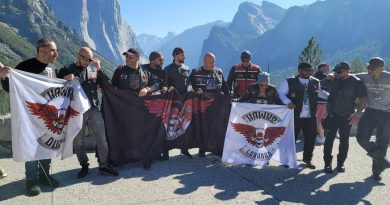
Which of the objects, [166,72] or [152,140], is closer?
[152,140]

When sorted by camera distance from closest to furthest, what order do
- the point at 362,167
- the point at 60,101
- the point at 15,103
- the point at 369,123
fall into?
the point at 15,103, the point at 60,101, the point at 369,123, the point at 362,167

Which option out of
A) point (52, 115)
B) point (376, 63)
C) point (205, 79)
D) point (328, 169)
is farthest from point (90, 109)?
point (376, 63)

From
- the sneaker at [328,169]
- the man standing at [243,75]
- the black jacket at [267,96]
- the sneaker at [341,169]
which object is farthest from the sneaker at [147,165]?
the sneaker at [341,169]

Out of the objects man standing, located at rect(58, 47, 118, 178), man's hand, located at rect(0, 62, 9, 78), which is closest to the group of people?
man standing, located at rect(58, 47, 118, 178)

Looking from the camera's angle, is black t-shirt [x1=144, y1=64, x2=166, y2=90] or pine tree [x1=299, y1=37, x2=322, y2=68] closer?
black t-shirt [x1=144, y1=64, x2=166, y2=90]

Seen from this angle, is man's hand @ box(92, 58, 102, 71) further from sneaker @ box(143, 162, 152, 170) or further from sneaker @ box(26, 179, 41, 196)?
sneaker @ box(26, 179, 41, 196)

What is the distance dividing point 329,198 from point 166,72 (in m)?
4.22

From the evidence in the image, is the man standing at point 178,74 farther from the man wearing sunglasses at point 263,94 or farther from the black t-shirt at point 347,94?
the black t-shirt at point 347,94

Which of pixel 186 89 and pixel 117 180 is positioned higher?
pixel 186 89

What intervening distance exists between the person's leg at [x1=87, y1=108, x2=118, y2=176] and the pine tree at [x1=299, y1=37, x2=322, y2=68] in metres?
85.2

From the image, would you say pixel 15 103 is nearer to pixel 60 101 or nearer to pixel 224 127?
pixel 60 101

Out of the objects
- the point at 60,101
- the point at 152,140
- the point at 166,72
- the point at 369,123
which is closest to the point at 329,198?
the point at 369,123

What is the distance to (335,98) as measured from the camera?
7535mm

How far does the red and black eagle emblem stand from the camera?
5941 mm
